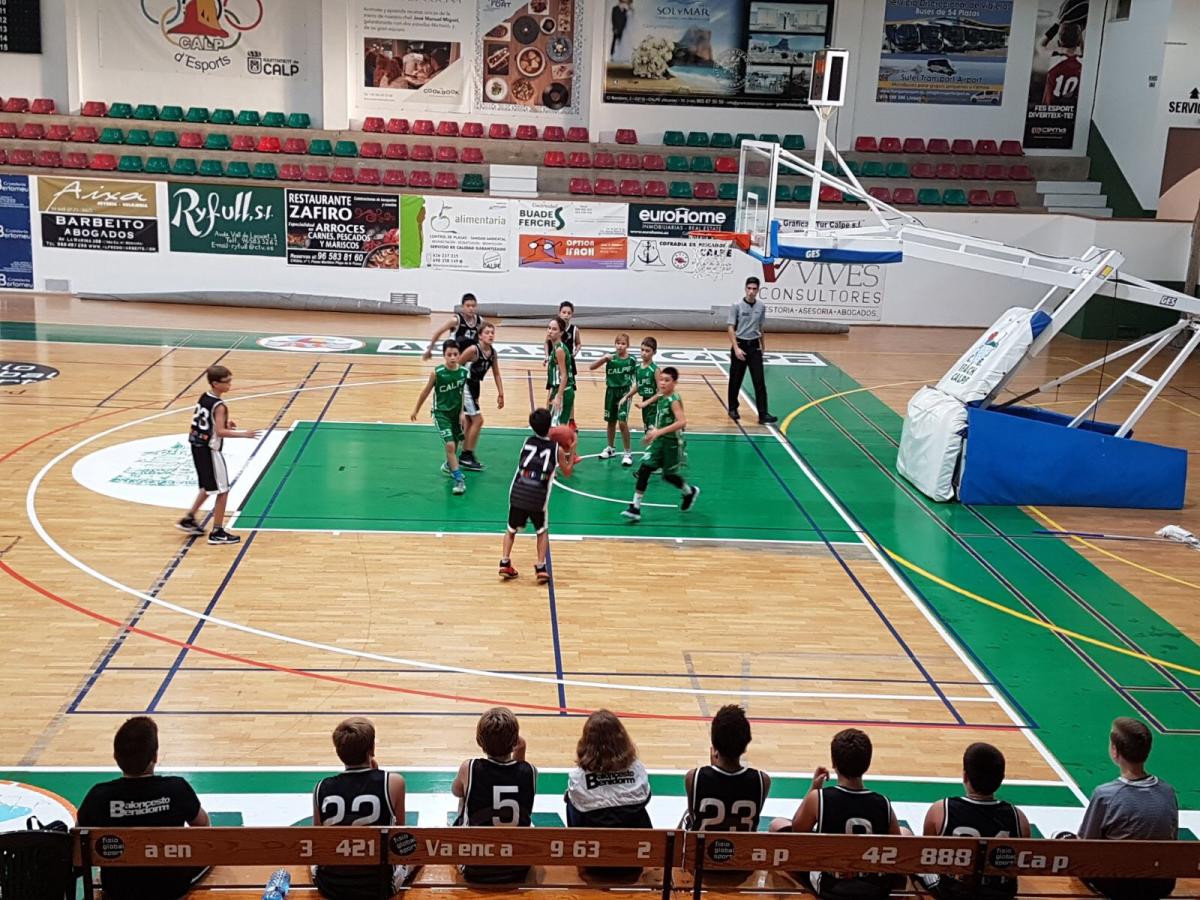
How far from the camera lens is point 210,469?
37.9 feet

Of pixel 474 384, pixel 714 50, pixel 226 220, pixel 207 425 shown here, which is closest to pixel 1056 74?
pixel 714 50

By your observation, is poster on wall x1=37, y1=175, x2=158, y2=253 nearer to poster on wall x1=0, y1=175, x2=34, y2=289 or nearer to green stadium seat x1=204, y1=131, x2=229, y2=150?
poster on wall x1=0, y1=175, x2=34, y2=289

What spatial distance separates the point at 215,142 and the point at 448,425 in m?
16.0

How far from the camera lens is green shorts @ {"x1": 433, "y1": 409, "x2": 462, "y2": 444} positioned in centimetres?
1348

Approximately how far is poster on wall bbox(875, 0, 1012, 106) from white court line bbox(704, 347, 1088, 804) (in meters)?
15.4

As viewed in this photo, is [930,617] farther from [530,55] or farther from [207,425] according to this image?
[530,55]

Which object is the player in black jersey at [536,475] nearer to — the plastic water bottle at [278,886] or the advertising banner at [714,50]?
the plastic water bottle at [278,886]

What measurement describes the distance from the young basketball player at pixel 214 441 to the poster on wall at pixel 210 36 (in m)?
18.9

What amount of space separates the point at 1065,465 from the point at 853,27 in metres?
17.6

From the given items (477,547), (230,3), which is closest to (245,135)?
(230,3)

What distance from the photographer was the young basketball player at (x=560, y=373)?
14406mm

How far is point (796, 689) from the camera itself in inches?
363

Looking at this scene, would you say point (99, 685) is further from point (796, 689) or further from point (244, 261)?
point (244, 261)

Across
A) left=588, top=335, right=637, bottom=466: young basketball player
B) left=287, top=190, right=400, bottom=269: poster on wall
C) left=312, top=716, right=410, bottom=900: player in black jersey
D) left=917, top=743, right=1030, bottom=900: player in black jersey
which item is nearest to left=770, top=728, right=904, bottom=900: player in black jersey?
left=917, top=743, right=1030, bottom=900: player in black jersey
